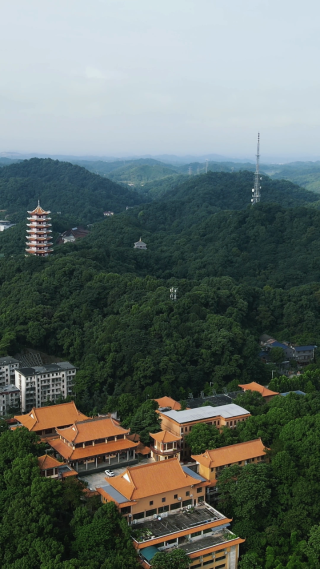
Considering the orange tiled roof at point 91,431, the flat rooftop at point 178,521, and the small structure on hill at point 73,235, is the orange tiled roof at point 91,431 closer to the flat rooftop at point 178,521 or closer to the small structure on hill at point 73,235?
the flat rooftop at point 178,521

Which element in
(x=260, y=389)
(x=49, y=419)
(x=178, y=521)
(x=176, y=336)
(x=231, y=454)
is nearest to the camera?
(x=178, y=521)

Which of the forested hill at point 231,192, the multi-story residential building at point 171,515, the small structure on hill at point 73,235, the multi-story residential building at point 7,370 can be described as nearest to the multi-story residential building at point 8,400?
the multi-story residential building at point 7,370

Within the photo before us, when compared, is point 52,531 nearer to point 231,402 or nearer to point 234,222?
point 231,402

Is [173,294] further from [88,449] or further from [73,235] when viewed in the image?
[73,235]

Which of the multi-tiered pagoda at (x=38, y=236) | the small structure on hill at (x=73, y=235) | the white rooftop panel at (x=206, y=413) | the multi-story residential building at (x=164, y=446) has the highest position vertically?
the multi-tiered pagoda at (x=38, y=236)

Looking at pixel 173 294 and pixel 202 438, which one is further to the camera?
pixel 173 294

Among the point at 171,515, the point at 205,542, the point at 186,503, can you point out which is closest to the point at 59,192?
Result: the point at 186,503
